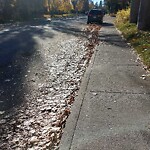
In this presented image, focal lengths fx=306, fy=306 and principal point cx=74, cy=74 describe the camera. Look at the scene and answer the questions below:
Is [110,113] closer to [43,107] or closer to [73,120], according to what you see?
[73,120]

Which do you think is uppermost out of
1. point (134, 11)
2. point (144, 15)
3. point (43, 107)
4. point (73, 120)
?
point (73, 120)

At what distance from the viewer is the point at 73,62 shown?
10.1 metres

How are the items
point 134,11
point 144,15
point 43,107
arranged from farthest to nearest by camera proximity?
point 134,11 → point 144,15 → point 43,107

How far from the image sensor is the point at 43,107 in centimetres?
571

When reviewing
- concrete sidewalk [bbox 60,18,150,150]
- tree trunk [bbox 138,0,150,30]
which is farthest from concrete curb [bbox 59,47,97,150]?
tree trunk [bbox 138,0,150,30]

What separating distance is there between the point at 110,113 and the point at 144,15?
46.5 feet

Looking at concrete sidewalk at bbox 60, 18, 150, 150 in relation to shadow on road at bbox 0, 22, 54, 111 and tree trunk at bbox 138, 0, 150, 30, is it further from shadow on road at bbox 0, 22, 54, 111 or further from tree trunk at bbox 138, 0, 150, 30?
tree trunk at bbox 138, 0, 150, 30

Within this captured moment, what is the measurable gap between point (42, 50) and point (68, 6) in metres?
99.5

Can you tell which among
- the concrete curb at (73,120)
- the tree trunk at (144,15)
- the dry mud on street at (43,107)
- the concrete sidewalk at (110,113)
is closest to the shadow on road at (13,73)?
the dry mud on street at (43,107)

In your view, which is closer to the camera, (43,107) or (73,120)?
(73,120)

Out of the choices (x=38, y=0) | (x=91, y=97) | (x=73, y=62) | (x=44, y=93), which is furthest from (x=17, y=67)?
(x=38, y=0)

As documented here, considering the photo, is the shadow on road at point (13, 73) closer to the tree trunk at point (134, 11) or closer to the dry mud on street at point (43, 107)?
the dry mud on street at point (43, 107)

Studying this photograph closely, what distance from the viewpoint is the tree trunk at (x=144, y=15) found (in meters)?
17.9

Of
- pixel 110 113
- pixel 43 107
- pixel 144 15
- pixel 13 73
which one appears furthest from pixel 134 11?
pixel 110 113
